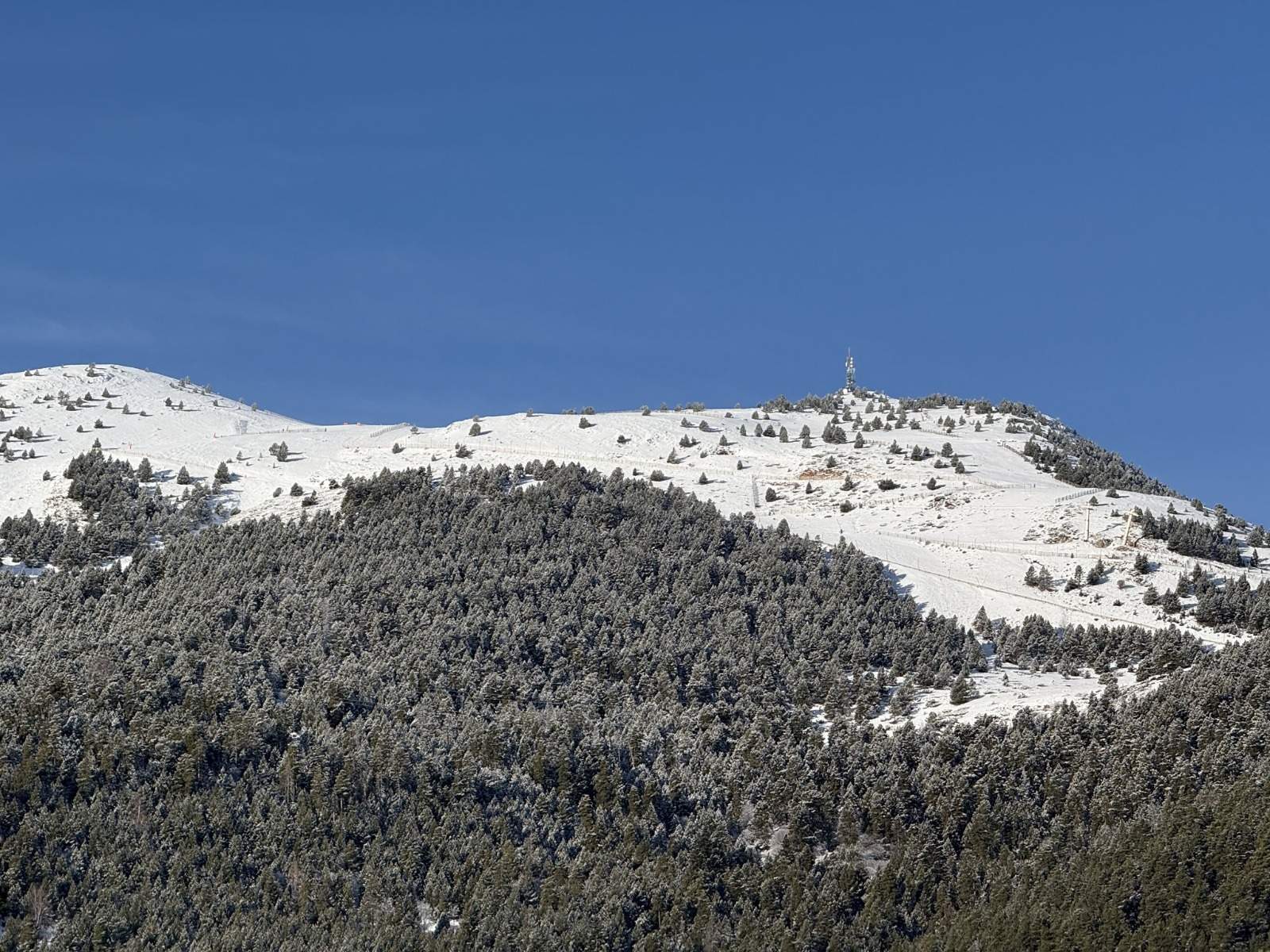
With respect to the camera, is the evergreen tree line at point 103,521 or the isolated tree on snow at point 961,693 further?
the evergreen tree line at point 103,521

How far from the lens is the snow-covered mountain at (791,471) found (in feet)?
207

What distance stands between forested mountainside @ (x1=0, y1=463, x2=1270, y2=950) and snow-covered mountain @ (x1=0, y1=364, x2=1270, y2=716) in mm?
5433

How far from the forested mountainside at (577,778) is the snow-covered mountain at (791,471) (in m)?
5.43

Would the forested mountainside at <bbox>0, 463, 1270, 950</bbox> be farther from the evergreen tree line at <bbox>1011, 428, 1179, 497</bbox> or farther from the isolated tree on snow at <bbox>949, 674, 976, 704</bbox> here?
the evergreen tree line at <bbox>1011, 428, 1179, 497</bbox>

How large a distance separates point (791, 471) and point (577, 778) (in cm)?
3730

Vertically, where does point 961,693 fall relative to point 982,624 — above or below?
below

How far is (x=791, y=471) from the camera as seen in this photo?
80.5 meters

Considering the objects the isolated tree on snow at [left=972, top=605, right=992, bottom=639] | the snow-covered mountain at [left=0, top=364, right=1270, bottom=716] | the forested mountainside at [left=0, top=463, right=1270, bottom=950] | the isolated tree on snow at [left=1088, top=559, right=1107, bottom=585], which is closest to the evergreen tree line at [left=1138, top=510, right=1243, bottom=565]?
the snow-covered mountain at [left=0, top=364, right=1270, bottom=716]

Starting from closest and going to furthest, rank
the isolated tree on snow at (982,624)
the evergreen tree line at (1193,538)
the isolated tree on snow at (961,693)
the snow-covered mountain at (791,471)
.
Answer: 1. the isolated tree on snow at (961,693)
2. the isolated tree on snow at (982,624)
3. the snow-covered mountain at (791,471)
4. the evergreen tree line at (1193,538)

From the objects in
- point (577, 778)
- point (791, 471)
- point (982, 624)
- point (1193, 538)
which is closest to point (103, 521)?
point (577, 778)

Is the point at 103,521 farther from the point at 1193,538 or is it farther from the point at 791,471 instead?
the point at 1193,538

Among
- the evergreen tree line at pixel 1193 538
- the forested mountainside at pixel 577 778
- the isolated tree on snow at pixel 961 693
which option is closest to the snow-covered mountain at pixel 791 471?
the isolated tree on snow at pixel 961 693

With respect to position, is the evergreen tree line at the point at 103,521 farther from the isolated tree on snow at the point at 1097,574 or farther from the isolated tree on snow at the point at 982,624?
the isolated tree on snow at the point at 1097,574

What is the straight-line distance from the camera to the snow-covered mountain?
2489 inches
